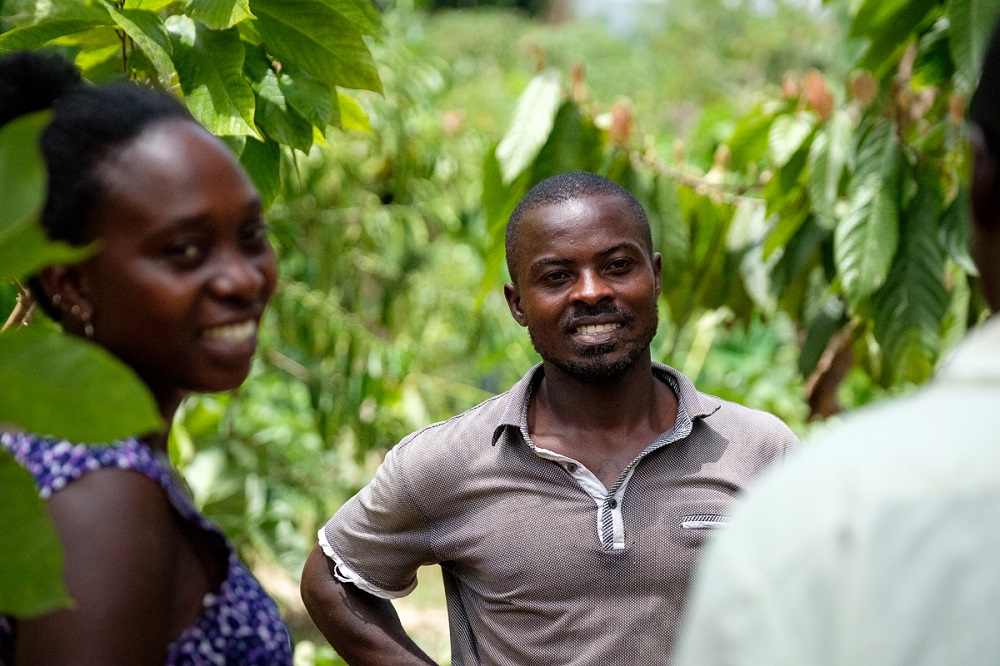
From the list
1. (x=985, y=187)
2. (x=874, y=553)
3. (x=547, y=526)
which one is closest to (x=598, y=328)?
(x=547, y=526)

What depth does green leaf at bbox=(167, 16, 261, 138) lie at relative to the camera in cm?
178

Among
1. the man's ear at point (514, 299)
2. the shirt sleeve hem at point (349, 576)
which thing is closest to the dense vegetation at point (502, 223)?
the man's ear at point (514, 299)

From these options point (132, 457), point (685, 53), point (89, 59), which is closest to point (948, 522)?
point (132, 457)

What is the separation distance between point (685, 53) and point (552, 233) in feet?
33.1

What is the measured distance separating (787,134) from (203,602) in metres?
2.95

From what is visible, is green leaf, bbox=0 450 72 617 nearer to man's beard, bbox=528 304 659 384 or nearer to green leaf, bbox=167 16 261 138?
green leaf, bbox=167 16 261 138

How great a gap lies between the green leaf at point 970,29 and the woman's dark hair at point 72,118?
197 centimetres

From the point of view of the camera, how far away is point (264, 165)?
2.04m

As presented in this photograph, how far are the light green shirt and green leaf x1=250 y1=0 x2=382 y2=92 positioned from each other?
1.26 meters

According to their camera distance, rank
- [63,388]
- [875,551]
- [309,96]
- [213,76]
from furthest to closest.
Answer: [309,96]
[213,76]
[63,388]
[875,551]

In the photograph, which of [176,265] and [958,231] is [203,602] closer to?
[176,265]

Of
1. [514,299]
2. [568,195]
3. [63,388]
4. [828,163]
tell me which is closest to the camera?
[63,388]

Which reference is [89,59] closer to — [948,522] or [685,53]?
[948,522]

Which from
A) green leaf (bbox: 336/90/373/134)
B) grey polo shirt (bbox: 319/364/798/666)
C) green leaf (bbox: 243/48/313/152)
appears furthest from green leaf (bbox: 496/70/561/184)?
green leaf (bbox: 243/48/313/152)
